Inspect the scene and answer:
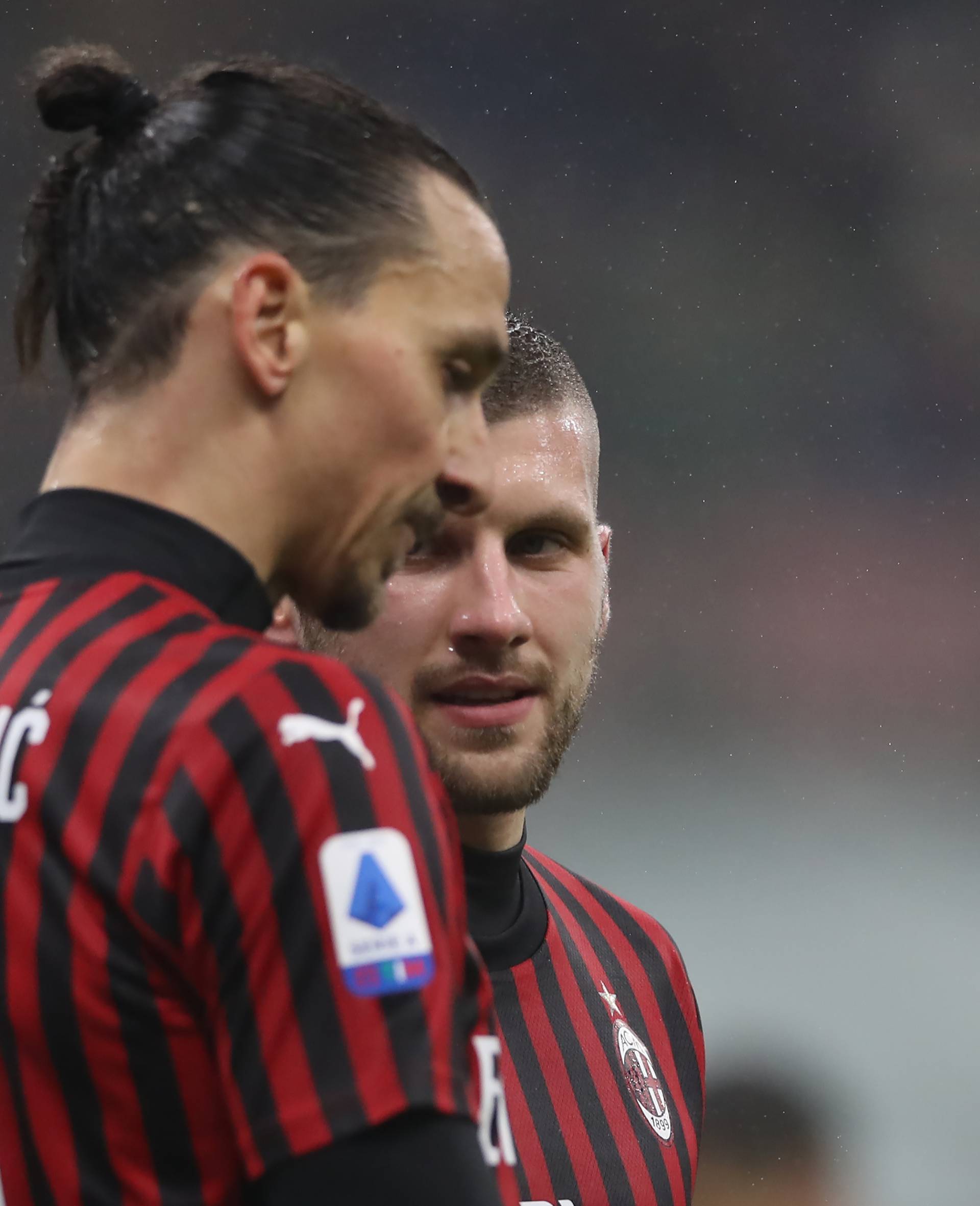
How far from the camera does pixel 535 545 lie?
142cm

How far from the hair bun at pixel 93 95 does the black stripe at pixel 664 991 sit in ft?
3.25

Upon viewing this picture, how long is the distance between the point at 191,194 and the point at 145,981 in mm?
422

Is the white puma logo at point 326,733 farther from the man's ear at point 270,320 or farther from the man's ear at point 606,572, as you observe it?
the man's ear at point 606,572

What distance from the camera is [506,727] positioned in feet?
4.36

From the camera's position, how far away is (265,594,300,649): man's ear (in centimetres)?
145

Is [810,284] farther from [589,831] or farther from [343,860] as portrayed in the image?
[343,860]

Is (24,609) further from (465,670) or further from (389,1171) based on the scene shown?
(465,670)

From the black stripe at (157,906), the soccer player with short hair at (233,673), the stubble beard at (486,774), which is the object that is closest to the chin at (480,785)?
the stubble beard at (486,774)

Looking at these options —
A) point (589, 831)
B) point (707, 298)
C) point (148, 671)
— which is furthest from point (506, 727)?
point (707, 298)

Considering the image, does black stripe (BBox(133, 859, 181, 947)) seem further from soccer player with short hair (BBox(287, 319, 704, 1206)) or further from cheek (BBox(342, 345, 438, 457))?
soccer player with short hair (BBox(287, 319, 704, 1206))

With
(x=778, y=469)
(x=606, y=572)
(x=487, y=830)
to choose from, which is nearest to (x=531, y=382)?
(x=606, y=572)

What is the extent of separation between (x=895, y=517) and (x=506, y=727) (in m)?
2.52

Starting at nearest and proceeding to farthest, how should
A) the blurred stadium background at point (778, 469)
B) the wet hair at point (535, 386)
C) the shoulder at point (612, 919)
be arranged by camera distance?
the wet hair at point (535, 386) → the shoulder at point (612, 919) → the blurred stadium background at point (778, 469)

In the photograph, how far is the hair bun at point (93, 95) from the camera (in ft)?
2.67
